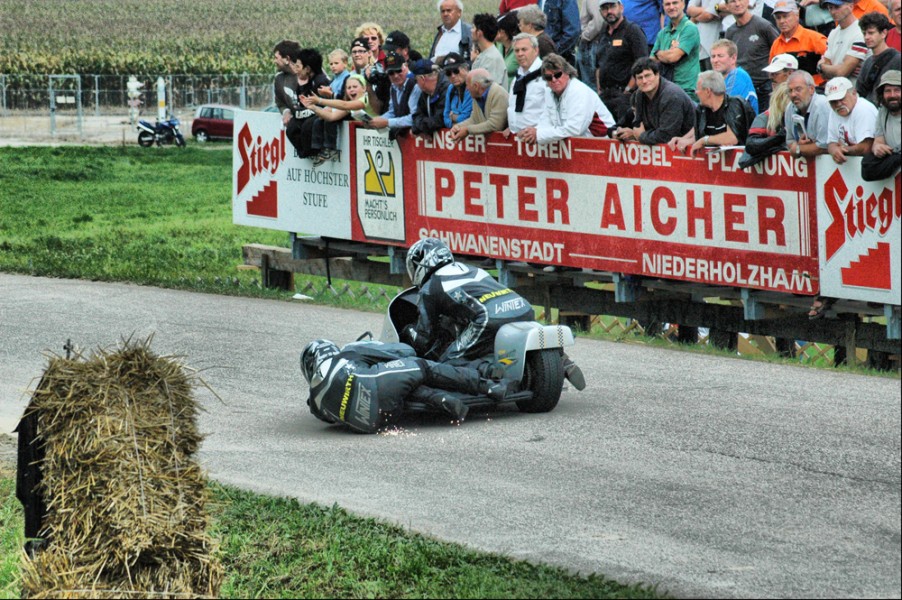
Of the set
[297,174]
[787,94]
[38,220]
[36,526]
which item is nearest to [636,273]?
[787,94]

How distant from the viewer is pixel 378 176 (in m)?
15.8

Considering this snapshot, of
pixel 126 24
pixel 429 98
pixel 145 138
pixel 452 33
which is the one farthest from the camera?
pixel 145 138

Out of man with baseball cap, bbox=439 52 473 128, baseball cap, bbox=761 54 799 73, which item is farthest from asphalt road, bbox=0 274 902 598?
man with baseball cap, bbox=439 52 473 128

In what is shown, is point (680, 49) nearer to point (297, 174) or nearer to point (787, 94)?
point (787, 94)

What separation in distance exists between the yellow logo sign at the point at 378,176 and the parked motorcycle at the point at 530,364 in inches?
230

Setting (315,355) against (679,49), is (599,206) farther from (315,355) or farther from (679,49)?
(315,355)

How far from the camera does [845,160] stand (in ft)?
36.2

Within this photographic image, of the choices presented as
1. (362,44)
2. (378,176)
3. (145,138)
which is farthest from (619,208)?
(145,138)

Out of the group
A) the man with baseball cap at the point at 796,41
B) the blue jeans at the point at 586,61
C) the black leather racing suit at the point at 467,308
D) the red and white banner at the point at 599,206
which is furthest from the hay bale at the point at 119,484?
the blue jeans at the point at 586,61

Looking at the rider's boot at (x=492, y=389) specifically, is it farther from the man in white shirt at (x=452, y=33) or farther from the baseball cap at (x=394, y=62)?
the man in white shirt at (x=452, y=33)

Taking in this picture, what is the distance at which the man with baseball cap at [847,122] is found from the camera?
1026cm

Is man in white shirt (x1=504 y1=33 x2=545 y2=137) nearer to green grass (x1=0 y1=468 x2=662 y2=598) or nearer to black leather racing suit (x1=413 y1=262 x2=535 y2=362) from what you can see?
black leather racing suit (x1=413 y1=262 x2=535 y2=362)

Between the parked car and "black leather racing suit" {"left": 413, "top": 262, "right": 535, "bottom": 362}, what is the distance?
3780cm

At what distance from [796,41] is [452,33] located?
13.6 ft
